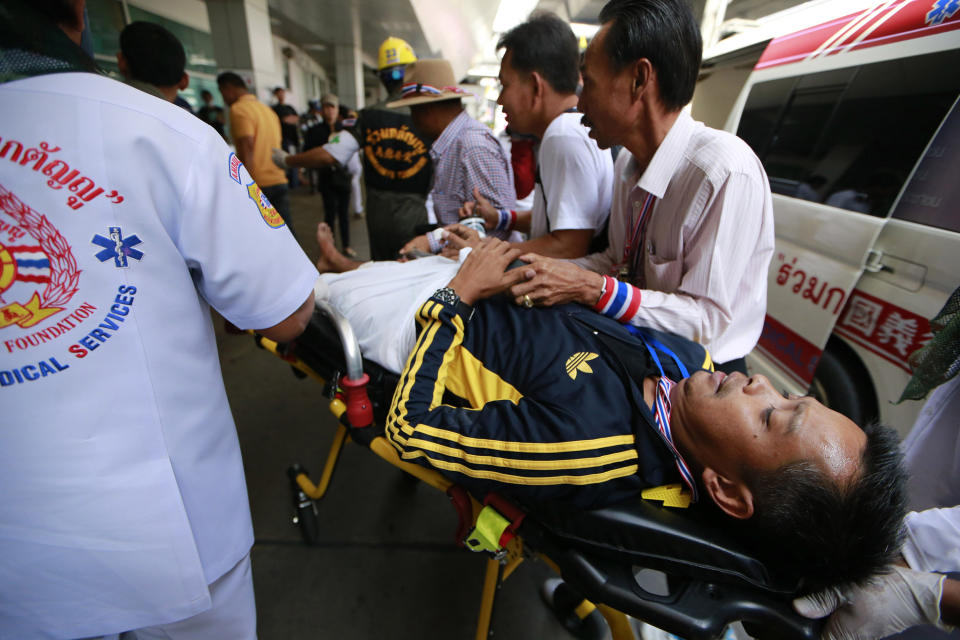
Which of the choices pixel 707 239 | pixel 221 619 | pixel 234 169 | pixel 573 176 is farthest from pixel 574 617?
pixel 234 169

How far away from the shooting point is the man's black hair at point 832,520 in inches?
31.2

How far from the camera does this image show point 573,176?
162 cm

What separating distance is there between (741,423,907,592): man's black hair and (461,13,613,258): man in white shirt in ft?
3.58

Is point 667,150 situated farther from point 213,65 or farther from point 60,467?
point 213,65

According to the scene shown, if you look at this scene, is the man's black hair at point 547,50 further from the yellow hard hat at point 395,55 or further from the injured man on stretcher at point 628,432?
the yellow hard hat at point 395,55

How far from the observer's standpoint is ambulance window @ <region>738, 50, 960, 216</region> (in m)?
1.53

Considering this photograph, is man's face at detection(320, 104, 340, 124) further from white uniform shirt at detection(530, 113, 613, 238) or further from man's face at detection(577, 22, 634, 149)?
man's face at detection(577, 22, 634, 149)

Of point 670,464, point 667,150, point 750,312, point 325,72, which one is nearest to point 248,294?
point 670,464

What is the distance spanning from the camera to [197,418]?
0.73 m

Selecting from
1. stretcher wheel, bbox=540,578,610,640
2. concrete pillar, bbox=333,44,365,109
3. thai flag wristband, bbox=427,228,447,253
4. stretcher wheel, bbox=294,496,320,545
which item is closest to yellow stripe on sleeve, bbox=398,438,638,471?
stretcher wheel, bbox=540,578,610,640

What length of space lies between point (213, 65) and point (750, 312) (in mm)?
11831

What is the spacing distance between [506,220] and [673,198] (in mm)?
1041

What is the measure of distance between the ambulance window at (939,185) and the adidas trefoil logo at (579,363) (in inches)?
A: 54.6

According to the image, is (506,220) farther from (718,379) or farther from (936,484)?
(936,484)
